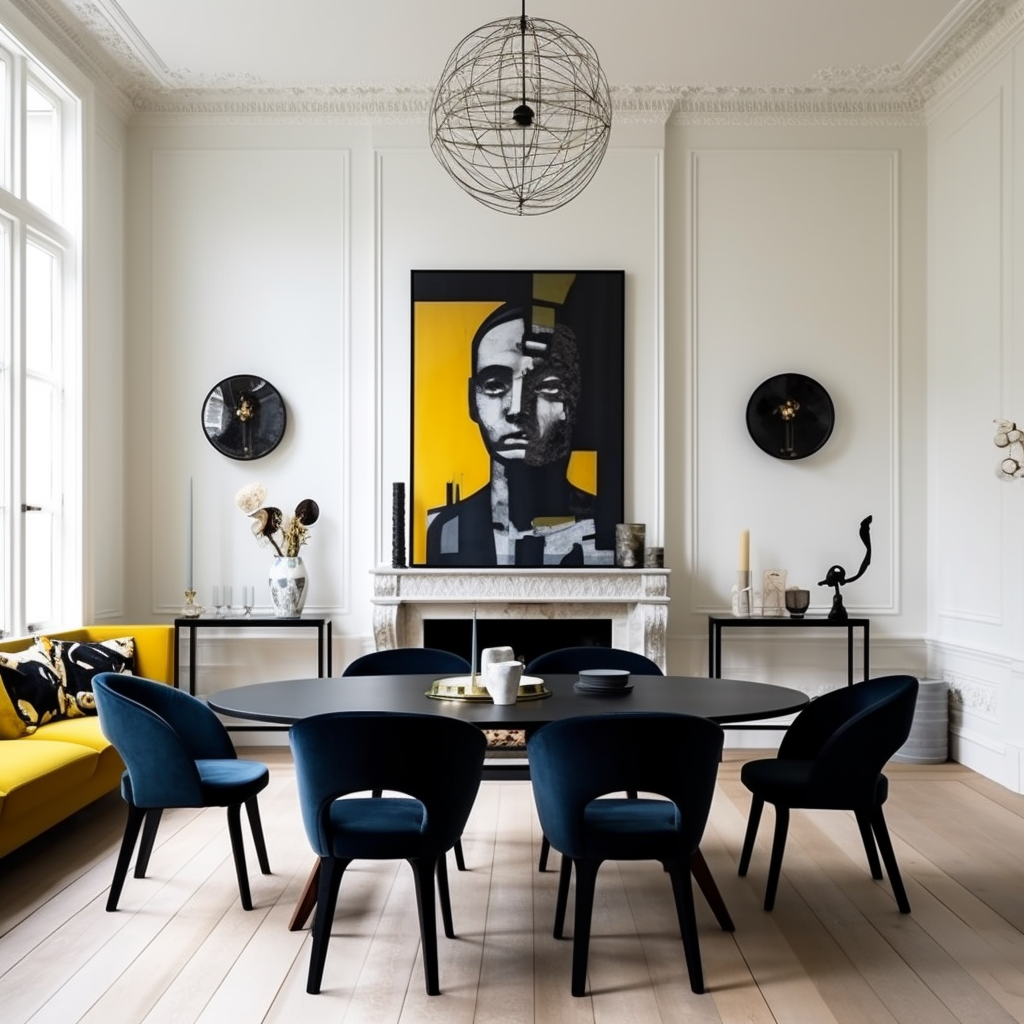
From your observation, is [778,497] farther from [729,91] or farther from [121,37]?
[121,37]

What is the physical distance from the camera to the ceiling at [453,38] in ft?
17.0

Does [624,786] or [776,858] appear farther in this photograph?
[776,858]

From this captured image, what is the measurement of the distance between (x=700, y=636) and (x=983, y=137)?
3.08 meters

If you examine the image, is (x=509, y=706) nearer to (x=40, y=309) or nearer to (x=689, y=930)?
(x=689, y=930)

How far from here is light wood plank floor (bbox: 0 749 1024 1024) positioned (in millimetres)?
2777

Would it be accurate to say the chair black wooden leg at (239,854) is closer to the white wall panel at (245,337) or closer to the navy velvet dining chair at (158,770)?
the navy velvet dining chair at (158,770)

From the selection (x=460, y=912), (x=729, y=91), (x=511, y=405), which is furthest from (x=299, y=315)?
(x=460, y=912)

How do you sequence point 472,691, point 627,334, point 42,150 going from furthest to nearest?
1. point 627,334
2. point 42,150
3. point 472,691

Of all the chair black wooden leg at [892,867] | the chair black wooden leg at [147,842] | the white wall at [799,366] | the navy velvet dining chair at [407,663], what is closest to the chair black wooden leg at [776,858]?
the chair black wooden leg at [892,867]

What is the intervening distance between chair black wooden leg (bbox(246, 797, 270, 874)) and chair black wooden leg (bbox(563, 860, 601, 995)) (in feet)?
4.44

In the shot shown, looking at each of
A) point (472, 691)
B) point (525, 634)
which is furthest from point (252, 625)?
point (472, 691)

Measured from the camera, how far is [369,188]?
6.28 m

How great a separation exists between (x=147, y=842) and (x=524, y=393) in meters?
3.31

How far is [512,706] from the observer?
132 inches
